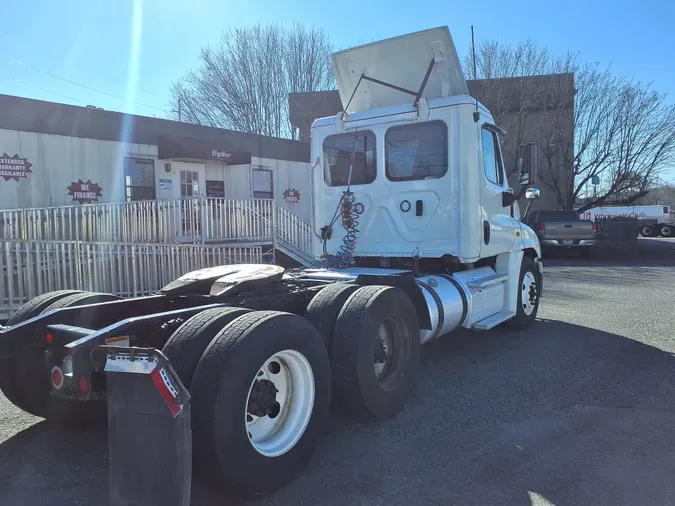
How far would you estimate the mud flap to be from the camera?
7.77 ft

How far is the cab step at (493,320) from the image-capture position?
5.87 metres

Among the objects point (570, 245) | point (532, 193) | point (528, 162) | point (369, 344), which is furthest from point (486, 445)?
point (570, 245)

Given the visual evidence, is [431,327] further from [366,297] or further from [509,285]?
[509,285]

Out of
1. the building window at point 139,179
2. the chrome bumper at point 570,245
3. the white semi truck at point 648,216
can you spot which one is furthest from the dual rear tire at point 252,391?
the white semi truck at point 648,216

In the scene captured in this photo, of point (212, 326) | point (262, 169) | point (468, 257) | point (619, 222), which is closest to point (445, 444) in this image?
point (212, 326)

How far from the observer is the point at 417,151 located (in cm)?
602

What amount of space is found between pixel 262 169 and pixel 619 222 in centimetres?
1549

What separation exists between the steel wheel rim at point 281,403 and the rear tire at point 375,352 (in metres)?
0.50

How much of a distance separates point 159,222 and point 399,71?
726 cm

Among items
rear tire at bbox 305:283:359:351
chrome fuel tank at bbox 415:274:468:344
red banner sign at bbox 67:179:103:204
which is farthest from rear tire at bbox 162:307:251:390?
red banner sign at bbox 67:179:103:204

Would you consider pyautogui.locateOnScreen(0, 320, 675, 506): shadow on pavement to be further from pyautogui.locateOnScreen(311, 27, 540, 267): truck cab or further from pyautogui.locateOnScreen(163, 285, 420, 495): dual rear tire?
pyautogui.locateOnScreen(311, 27, 540, 267): truck cab

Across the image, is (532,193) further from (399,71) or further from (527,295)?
(399,71)

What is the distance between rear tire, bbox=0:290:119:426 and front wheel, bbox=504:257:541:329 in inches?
208

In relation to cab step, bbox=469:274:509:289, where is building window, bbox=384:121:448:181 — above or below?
above
